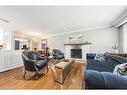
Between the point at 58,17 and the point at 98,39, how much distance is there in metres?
1.61

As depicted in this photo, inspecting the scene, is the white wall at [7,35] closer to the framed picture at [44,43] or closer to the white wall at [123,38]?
the framed picture at [44,43]

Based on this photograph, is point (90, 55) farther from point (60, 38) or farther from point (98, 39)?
point (60, 38)

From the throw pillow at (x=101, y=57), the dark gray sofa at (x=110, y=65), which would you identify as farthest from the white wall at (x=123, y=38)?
the dark gray sofa at (x=110, y=65)

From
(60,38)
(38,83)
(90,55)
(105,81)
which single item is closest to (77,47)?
(90,55)

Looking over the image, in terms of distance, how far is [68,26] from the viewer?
384 cm

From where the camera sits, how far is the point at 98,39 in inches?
156

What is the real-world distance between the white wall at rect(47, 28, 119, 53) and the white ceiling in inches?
8.7

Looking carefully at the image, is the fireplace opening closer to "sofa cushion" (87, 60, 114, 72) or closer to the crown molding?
"sofa cushion" (87, 60, 114, 72)

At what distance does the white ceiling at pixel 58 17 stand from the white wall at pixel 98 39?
0.73 feet

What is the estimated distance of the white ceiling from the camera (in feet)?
9.93

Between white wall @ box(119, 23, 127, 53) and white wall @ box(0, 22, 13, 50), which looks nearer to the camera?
white wall @ box(119, 23, 127, 53)

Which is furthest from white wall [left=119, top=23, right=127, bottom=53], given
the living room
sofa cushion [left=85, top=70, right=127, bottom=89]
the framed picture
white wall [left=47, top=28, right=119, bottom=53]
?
sofa cushion [left=85, top=70, right=127, bottom=89]

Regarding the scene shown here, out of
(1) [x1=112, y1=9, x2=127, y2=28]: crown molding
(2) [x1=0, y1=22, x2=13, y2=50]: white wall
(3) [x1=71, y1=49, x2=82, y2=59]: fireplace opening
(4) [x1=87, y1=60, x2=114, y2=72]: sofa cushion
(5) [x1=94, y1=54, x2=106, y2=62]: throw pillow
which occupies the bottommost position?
(4) [x1=87, y1=60, x2=114, y2=72]: sofa cushion
